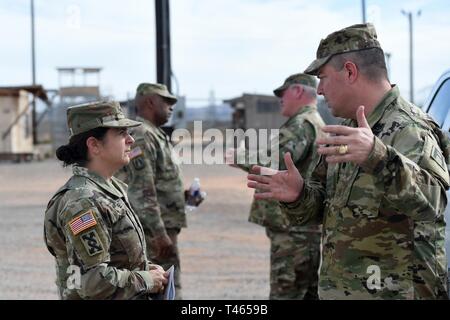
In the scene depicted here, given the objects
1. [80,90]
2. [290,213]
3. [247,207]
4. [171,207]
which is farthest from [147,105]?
[80,90]

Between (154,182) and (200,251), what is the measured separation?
12.3ft

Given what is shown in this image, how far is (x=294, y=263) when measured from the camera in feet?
17.6

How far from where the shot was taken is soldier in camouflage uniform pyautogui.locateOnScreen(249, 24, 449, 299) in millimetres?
2711

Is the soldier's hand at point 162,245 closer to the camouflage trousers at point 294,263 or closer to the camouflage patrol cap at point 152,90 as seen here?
the camouflage trousers at point 294,263

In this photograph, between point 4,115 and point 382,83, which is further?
point 4,115

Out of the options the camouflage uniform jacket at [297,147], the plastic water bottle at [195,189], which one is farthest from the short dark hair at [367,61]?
the plastic water bottle at [195,189]

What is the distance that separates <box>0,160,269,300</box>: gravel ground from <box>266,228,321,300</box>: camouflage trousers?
121cm

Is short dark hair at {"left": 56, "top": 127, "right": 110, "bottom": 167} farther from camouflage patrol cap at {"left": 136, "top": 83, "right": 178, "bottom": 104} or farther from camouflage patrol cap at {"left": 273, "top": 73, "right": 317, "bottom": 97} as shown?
camouflage patrol cap at {"left": 273, "top": 73, "right": 317, "bottom": 97}

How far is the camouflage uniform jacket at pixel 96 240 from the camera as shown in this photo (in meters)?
2.82

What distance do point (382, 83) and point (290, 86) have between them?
2.72m

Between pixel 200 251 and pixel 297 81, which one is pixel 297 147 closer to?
pixel 297 81

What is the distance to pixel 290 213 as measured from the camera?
3.08 metres
